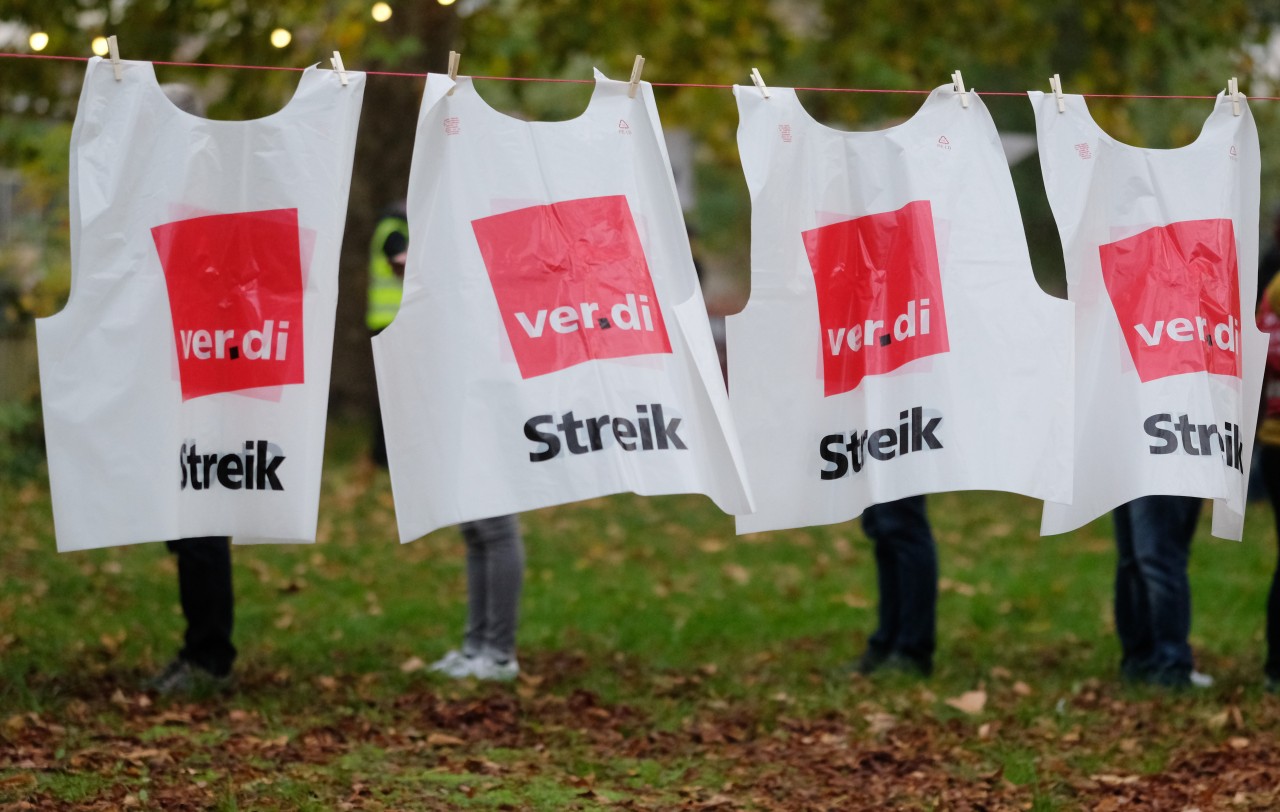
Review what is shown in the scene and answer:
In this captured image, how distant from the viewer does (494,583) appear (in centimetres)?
558

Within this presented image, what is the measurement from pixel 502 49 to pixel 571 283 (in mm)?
7166

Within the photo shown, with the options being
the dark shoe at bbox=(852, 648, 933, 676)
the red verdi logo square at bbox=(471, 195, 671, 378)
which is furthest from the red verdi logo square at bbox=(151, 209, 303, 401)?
the dark shoe at bbox=(852, 648, 933, 676)

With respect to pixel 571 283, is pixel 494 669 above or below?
below

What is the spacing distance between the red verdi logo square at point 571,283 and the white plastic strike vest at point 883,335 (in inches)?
12.2

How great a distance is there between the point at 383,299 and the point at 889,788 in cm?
526

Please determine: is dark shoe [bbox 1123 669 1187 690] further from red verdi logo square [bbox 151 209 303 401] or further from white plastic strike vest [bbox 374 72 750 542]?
red verdi logo square [bbox 151 209 303 401]

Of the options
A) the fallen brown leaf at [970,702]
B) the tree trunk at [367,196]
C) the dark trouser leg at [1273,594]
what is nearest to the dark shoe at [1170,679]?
the dark trouser leg at [1273,594]

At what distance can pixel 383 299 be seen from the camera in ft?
29.2

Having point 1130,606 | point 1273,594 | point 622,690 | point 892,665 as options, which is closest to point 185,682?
point 622,690

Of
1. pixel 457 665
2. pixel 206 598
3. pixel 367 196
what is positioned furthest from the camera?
pixel 367 196

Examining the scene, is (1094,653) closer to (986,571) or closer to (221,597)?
(986,571)

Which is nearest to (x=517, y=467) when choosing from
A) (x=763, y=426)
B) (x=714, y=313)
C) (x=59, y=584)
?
(x=763, y=426)

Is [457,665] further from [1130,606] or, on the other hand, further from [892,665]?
[1130,606]

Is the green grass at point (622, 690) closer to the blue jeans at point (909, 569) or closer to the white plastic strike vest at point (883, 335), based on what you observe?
the blue jeans at point (909, 569)
